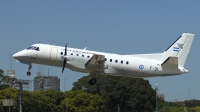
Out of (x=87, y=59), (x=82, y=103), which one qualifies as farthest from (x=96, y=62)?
(x=82, y=103)

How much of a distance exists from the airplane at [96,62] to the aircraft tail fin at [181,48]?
3.89 feet

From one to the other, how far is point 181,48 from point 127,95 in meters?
57.4

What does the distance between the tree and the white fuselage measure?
185 ft

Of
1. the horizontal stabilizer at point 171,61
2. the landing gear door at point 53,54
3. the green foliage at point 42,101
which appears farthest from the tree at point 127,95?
the landing gear door at point 53,54

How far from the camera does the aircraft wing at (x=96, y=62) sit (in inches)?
2209

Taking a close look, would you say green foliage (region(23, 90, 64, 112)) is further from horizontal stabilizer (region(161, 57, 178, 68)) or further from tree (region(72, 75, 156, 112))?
horizontal stabilizer (region(161, 57, 178, 68))

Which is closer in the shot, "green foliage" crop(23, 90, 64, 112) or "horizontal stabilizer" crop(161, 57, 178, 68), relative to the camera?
"horizontal stabilizer" crop(161, 57, 178, 68)

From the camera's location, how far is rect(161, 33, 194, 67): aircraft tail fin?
198ft

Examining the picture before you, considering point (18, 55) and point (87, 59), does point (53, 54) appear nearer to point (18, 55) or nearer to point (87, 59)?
point (87, 59)

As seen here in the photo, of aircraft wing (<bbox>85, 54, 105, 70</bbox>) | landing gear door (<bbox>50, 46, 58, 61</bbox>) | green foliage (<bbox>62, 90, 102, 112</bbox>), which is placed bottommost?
green foliage (<bbox>62, 90, 102, 112</bbox>)

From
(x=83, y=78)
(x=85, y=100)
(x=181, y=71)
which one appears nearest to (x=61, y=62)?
(x=181, y=71)

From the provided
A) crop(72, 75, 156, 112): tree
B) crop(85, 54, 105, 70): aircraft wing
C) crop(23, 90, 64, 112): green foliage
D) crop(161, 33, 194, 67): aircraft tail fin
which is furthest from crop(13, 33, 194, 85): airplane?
crop(72, 75, 156, 112): tree

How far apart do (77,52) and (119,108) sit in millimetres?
58060

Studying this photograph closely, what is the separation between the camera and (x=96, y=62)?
57.0m
